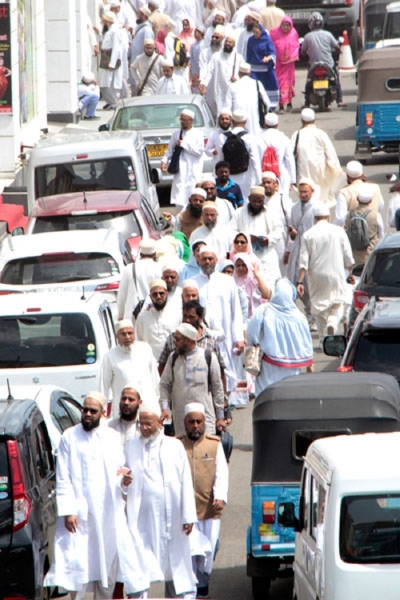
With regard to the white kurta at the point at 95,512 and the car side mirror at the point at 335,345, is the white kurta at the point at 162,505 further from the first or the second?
the car side mirror at the point at 335,345

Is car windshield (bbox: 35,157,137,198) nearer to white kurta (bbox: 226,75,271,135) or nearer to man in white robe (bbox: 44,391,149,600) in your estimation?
white kurta (bbox: 226,75,271,135)

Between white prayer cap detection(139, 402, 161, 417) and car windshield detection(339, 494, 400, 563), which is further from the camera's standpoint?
white prayer cap detection(139, 402, 161, 417)

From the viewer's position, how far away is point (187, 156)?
1988 cm

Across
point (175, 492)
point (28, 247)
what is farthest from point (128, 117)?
point (175, 492)

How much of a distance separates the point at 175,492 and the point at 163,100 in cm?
1466

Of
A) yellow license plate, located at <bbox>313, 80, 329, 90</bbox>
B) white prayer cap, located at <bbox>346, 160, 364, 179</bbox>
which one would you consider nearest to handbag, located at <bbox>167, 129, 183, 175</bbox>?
white prayer cap, located at <bbox>346, 160, 364, 179</bbox>

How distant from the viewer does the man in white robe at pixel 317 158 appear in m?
20.0

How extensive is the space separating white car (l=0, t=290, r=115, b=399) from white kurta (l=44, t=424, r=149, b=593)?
9.07ft

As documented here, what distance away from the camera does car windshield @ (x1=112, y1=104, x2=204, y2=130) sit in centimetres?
2284

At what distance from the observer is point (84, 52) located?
3238 centimetres

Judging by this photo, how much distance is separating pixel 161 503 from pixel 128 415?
0.76 m

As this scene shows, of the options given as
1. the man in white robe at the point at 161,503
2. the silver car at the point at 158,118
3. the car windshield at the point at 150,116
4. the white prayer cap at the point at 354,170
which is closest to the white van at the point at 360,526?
the man in white robe at the point at 161,503

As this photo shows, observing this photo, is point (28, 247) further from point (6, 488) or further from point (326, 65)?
point (326, 65)

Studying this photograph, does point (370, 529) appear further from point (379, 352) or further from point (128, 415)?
point (379, 352)
